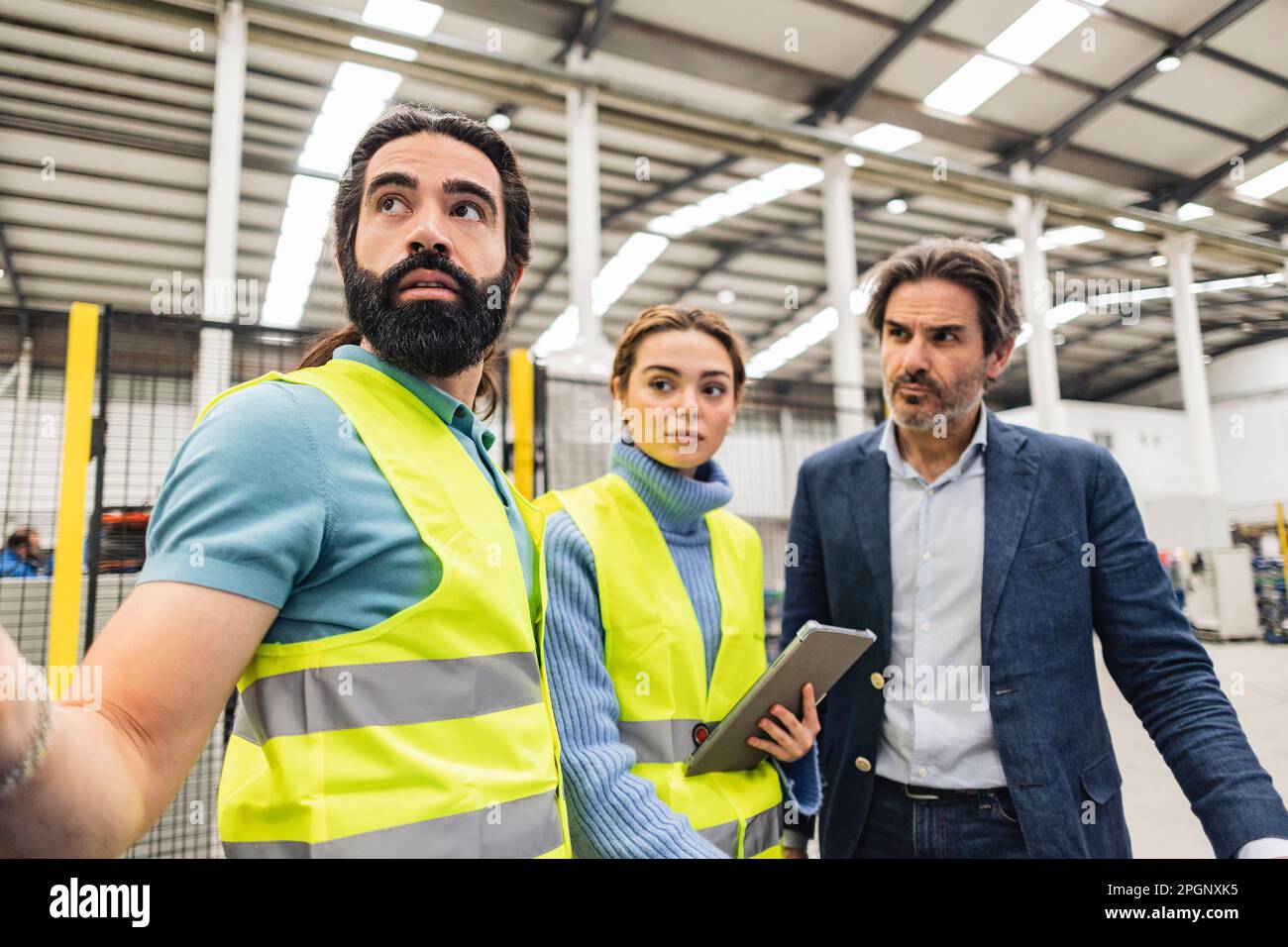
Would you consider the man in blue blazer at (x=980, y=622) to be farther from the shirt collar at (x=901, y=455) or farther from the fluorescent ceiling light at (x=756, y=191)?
the fluorescent ceiling light at (x=756, y=191)

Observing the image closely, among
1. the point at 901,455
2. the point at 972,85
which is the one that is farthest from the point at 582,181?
the point at 901,455

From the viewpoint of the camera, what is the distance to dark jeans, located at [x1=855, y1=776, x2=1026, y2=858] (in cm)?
143

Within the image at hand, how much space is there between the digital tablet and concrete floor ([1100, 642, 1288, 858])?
2.11 feet

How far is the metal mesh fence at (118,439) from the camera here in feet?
10.00

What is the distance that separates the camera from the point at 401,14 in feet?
18.6

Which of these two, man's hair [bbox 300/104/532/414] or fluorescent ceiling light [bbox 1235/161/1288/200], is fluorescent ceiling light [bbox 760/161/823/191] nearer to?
fluorescent ceiling light [bbox 1235/161/1288/200]

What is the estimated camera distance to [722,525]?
1812 mm

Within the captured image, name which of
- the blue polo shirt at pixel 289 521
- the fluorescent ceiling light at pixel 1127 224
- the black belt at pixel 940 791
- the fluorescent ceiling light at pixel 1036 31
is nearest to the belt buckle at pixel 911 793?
the black belt at pixel 940 791

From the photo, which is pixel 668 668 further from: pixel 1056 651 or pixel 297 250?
pixel 297 250

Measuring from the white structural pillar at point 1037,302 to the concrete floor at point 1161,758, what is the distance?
615cm

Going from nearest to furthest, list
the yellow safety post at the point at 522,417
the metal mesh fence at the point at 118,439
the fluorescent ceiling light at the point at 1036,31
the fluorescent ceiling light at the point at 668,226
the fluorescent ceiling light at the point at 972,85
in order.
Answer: the metal mesh fence at the point at 118,439 → the fluorescent ceiling light at the point at 1036,31 → the yellow safety post at the point at 522,417 → the fluorescent ceiling light at the point at 972,85 → the fluorescent ceiling light at the point at 668,226
